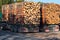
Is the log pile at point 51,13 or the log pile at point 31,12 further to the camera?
the log pile at point 51,13

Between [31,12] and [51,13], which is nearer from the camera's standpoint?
[31,12]

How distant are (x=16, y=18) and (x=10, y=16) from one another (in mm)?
1544

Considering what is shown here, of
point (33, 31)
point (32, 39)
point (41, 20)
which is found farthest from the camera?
point (41, 20)

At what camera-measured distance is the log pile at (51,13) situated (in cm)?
1962

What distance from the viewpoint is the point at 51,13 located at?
65.0 feet

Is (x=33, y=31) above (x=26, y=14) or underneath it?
underneath

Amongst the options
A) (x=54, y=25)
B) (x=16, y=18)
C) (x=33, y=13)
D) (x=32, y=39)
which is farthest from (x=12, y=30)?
(x=32, y=39)

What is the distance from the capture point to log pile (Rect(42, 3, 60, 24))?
19625 mm

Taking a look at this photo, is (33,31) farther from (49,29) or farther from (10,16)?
(10,16)

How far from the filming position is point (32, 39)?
13.5m

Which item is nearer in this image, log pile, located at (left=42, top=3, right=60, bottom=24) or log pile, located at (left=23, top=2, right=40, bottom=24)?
log pile, located at (left=23, top=2, right=40, bottom=24)

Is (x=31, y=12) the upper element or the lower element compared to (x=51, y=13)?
upper

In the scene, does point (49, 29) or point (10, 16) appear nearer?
point (49, 29)

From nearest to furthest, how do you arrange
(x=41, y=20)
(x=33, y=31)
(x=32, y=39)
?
(x=32, y=39)
(x=33, y=31)
(x=41, y=20)
